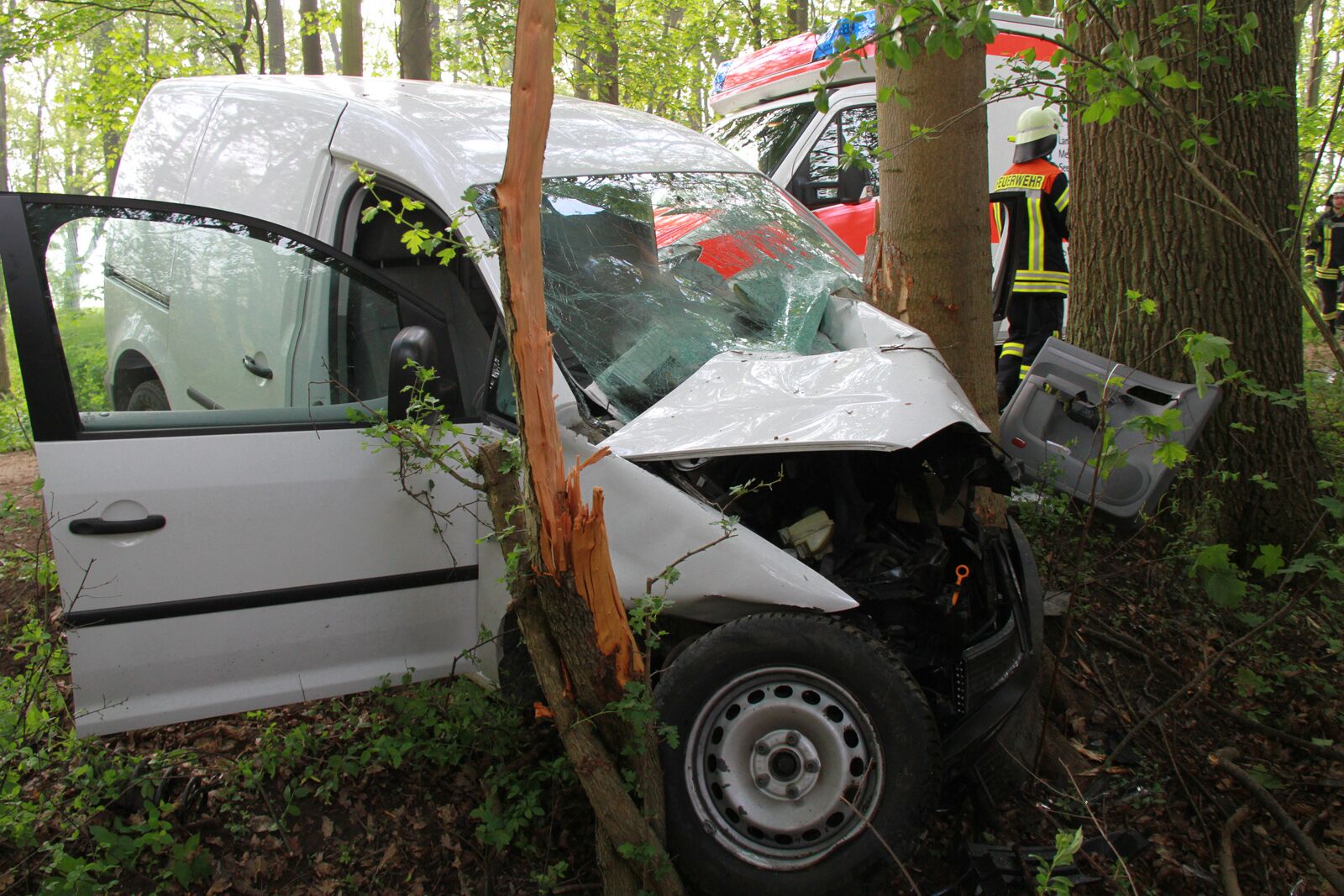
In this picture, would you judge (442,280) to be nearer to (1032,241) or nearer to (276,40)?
(1032,241)

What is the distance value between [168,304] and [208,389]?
356 mm

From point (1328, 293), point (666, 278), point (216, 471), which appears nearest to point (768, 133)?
point (666, 278)

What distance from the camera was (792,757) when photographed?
2510 mm

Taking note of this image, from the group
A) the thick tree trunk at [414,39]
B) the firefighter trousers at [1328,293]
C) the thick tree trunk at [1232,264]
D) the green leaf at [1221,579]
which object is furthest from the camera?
the firefighter trousers at [1328,293]

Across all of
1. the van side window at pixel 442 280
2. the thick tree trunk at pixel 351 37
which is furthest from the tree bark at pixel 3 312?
the van side window at pixel 442 280

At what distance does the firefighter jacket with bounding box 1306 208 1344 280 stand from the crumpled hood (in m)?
10.3

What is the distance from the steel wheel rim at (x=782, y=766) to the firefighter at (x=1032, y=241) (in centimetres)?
358

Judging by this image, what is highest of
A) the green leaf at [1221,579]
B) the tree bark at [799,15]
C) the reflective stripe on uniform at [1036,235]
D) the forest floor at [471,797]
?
the tree bark at [799,15]

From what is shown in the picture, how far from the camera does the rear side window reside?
762 centimetres

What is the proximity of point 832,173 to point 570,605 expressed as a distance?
586 cm

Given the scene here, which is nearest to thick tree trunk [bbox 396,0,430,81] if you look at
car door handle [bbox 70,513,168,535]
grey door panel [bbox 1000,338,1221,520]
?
grey door panel [bbox 1000,338,1221,520]

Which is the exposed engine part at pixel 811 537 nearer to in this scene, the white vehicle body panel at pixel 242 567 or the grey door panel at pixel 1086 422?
the white vehicle body panel at pixel 242 567

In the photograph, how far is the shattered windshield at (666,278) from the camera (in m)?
3.01

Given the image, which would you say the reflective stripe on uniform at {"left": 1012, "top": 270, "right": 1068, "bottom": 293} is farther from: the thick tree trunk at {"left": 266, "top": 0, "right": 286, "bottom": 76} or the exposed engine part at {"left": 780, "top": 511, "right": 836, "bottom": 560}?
the thick tree trunk at {"left": 266, "top": 0, "right": 286, "bottom": 76}
